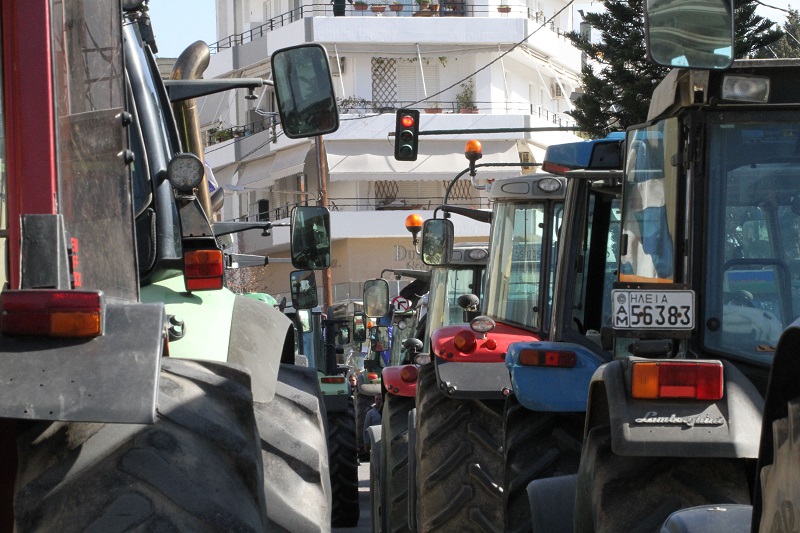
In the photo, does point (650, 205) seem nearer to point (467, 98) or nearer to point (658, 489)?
point (658, 489)

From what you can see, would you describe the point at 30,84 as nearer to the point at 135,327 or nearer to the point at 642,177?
the point at 135,327

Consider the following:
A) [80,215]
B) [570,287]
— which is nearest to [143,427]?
[80,215]

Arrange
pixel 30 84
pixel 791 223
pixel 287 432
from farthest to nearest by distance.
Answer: pixel 791 223
pixel 287 432
pixel 30 84

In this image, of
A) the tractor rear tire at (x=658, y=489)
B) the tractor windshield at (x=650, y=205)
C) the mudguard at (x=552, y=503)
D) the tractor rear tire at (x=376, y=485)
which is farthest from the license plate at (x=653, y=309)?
the tractor rear tire at (x=376, y=485)

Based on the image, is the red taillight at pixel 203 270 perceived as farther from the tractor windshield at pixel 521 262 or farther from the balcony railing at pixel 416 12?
the balcony railing at pixel 416 12

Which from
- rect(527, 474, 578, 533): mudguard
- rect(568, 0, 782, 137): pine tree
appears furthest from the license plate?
rect(568, 0, 782, 137): pine tree

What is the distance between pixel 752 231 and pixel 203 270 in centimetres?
181

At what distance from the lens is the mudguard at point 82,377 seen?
9.14 feet

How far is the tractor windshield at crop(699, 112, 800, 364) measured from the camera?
4.62 m

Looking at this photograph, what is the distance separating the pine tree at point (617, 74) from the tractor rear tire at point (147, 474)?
20041mm

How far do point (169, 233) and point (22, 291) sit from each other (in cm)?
185

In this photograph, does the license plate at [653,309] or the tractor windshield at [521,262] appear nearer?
the license plate at [653,309]

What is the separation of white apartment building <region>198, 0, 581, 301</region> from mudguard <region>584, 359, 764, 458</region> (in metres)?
48.5

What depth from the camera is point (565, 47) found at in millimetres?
58094
